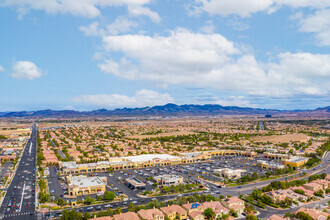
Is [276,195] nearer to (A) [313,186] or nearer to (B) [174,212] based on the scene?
(A) [313,186]

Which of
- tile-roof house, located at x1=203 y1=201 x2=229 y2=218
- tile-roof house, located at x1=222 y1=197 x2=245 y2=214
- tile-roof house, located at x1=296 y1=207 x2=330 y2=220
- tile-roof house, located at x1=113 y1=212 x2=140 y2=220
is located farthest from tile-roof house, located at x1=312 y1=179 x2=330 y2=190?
tile-roof house, located at x1=113 y1=212 x2=140 y2=220

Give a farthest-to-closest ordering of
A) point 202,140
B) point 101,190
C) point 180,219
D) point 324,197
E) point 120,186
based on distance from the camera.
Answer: point 202,140, point 120,186, point 101,190, point 324,197, point 180,219

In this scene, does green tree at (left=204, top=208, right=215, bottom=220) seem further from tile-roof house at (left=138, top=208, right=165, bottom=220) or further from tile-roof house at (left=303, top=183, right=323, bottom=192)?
tile-roof house at (left=303, top=183, right=323, bottom=192)

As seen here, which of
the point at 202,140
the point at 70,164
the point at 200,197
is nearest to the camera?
the point at 200,197

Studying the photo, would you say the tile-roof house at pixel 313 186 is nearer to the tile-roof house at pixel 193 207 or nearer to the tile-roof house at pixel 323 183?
the tile-roof house at pixel 323 183

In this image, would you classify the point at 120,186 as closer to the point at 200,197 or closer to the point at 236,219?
the point at 200,197

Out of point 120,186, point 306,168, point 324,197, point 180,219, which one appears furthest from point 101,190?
point 306,168

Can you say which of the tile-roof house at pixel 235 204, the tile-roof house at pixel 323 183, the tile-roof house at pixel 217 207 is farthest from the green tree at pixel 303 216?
the tile-roof house at pixel 323 183
